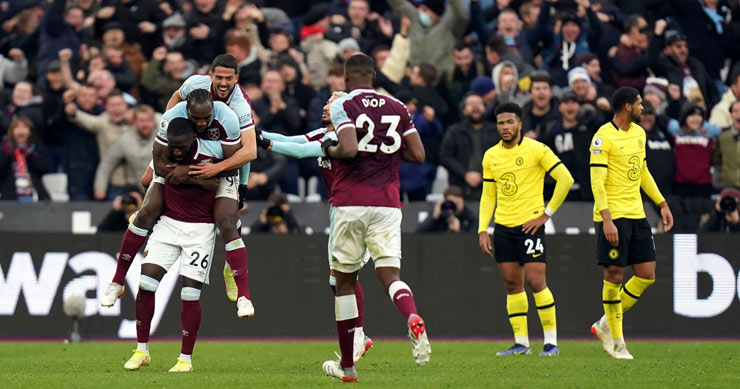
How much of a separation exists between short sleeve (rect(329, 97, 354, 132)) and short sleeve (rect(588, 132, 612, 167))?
4188 millimetres

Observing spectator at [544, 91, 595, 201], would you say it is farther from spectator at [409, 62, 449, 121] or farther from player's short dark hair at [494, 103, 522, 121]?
player's short dark hair at [494, 103, 522, 121]

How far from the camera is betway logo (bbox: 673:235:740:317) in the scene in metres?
16.3

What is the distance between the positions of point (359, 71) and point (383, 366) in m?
3.54

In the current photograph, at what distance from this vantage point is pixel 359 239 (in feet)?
31.6

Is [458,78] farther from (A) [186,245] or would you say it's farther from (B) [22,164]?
(A) [186,245]

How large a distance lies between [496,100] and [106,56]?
6394 mm

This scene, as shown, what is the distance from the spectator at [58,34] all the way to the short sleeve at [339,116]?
466 inches

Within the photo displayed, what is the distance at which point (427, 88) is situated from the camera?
770 inches

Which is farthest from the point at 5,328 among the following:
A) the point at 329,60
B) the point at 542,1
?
the point at 542,1

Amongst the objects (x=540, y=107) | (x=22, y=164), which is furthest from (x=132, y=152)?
(x=540, y=107)

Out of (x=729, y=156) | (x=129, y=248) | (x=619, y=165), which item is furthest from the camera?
(x=729, y=156)

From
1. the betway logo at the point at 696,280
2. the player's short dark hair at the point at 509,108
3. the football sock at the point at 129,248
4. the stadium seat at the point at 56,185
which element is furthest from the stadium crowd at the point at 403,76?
the football sock at the point at 129,248

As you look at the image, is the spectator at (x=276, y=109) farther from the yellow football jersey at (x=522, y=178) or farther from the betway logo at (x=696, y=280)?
the betway logo at (x=696, y=280)

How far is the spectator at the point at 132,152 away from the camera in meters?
18.3
